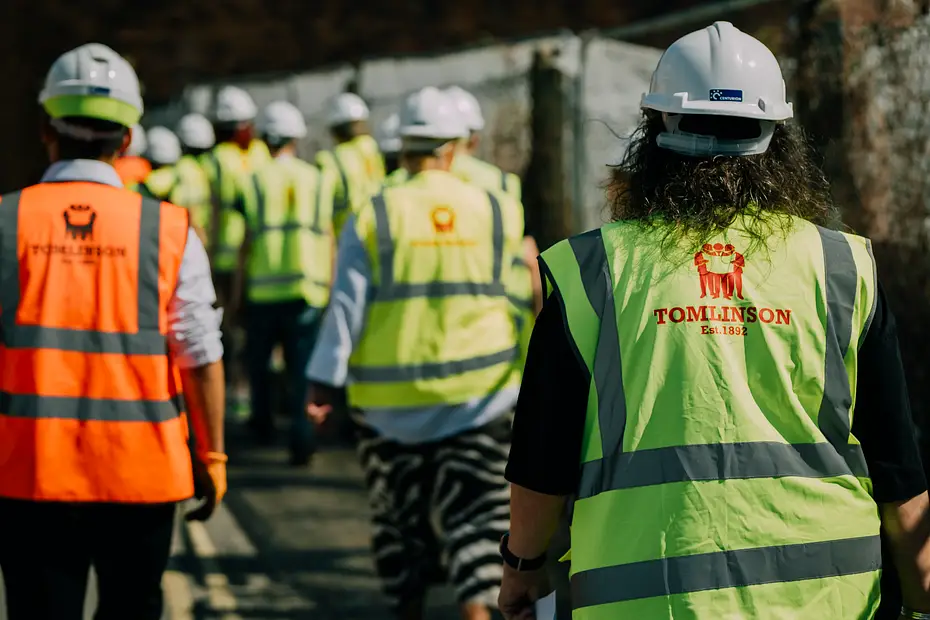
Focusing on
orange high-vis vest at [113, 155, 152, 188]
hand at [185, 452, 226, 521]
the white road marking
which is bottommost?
the white road marking

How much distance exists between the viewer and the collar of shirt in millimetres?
4203

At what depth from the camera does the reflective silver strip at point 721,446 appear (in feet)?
9.06

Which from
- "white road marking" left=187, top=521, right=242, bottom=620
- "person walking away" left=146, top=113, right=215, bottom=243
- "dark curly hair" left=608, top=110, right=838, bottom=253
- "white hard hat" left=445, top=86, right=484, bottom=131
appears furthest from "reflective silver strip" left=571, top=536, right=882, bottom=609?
"person walking away" left=146, top=113, right=215, bottom=243

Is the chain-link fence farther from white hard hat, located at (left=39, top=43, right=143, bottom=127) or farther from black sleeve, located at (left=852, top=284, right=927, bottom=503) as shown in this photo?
black sleeve, located at (left=852, top=284, right=927, bottom=503)

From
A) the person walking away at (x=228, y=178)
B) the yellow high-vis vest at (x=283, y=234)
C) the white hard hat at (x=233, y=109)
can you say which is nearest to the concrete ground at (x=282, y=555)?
the yellow high-vis vest at (x=283, y=234)

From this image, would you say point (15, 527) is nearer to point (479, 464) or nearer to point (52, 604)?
point (52, 604)

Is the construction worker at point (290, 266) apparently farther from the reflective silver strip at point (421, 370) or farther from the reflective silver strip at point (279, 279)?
the reflective silver strip at point (421, 370)

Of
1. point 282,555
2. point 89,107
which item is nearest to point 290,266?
point 282,555

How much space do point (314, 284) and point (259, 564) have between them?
310 cm

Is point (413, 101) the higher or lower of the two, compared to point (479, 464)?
higher

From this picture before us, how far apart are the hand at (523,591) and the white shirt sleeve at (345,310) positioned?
7.61 ft

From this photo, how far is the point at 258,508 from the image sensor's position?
8.84 meters

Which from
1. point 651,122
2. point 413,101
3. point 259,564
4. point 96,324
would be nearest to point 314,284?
point 259,564

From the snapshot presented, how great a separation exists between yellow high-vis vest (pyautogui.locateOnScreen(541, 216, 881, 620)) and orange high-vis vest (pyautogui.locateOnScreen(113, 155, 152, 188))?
9141mm
